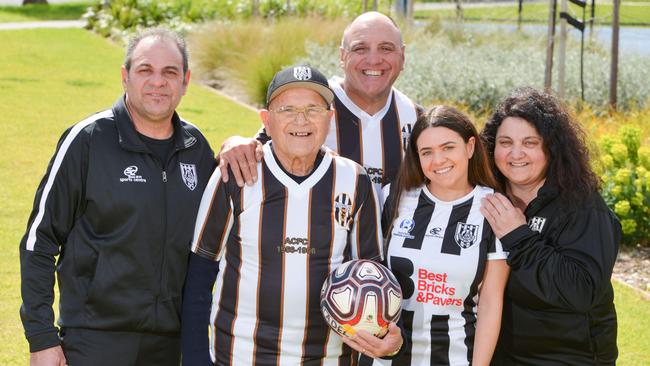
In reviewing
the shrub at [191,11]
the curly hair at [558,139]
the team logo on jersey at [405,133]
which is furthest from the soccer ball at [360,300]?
the shrub at [191,11]

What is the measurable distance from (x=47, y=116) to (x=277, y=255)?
10.7 m

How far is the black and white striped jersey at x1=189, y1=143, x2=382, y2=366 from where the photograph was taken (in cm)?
364

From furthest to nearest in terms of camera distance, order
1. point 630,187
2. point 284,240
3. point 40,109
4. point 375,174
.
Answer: point 40,109 < point 630,187 < point 375,174 < point 284,240

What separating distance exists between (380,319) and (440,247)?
1.46 feet

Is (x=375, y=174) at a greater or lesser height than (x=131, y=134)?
lesser

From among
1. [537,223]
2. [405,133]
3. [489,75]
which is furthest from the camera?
[489,75]

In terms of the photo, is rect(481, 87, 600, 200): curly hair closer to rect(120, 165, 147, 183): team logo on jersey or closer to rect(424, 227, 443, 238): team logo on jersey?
rect(424, 227, 443, 238): team logo on jersey

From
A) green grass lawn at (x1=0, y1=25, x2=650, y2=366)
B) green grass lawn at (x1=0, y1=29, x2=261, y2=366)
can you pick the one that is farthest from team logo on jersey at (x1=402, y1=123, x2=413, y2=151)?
green grass lawn at (x1=0, y1=29, x2=261, y2=366)

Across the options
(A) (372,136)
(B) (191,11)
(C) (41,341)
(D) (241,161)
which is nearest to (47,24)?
(B) (191,11)

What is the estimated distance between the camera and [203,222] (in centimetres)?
375

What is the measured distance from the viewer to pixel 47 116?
533 inches

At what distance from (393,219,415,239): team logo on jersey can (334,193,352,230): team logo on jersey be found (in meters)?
0.25

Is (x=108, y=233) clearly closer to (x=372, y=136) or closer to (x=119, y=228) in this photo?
(x=119, y=228)

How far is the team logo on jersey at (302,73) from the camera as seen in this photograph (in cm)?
365
